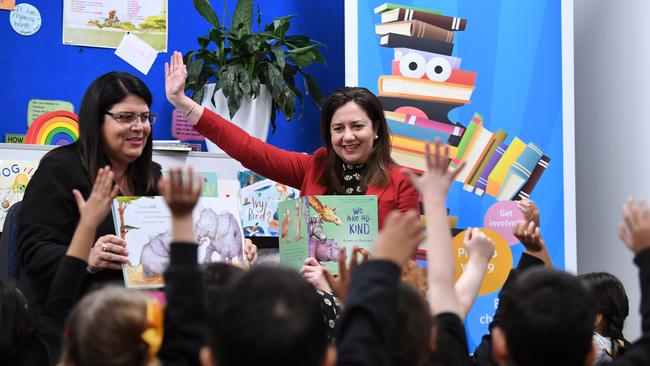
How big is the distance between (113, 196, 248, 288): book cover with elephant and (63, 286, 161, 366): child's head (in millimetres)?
836

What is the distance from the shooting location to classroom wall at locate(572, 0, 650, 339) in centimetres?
420

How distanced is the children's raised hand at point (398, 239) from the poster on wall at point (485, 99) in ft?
8.29

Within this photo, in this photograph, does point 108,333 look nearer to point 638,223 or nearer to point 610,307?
point 638,223

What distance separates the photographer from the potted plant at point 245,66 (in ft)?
12.6

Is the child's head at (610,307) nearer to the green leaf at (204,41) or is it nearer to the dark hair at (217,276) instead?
the dark hair at (217,276)

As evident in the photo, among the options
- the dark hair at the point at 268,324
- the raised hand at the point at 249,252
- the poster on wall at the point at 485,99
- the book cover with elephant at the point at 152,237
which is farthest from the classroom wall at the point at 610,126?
the dark hair at the point at 268,324

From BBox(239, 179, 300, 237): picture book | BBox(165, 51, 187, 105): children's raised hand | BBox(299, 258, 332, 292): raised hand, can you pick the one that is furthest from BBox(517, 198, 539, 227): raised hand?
BBox(239, 179, 300, 237): picture book

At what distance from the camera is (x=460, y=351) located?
5.08ft

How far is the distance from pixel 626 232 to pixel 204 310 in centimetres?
81

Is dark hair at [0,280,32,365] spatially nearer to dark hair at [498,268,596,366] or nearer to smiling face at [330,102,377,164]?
Result: dark hair at [498,268,596,366]

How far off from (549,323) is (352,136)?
1.54 meters

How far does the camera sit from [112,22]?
4.08 metres

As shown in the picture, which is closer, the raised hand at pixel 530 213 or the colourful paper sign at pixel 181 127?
the raised hand at pixel 530 213

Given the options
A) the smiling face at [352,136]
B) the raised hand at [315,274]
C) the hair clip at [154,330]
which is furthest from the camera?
the smiling face at [352,136]
